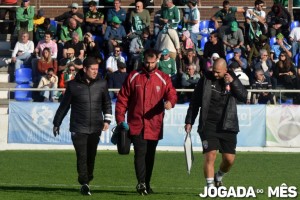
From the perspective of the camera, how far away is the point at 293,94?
95.2ft

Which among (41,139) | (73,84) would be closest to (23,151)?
(41,139)

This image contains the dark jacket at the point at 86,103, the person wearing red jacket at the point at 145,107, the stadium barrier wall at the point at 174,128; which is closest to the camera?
the person wearing red jacket at the point at 145,107

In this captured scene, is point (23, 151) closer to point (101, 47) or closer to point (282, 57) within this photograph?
point (101, 47)

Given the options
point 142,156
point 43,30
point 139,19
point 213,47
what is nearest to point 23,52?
point 43,30

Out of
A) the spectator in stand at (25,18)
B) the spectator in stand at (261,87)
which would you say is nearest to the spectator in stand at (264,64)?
the spectator in stand at (261,87)

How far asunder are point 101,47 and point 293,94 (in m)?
6.84

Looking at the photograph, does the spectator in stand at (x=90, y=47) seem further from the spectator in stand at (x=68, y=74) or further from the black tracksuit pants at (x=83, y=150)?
the black tracksuit pants at (x=83, y=150)

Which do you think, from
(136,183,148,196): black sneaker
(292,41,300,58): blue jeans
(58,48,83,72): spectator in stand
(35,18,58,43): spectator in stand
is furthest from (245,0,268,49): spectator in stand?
(136,183,148,196): black sneaker

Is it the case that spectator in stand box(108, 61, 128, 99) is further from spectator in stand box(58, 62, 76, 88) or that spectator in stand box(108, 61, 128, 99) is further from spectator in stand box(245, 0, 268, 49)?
spectator in stand box(245, 0, 268, 49)

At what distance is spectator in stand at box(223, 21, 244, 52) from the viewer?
32906 mm

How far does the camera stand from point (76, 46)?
104ft

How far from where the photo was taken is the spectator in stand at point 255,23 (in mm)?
33719

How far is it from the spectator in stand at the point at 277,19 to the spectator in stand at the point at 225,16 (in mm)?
929

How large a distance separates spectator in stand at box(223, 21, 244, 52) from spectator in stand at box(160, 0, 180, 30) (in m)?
1.54
